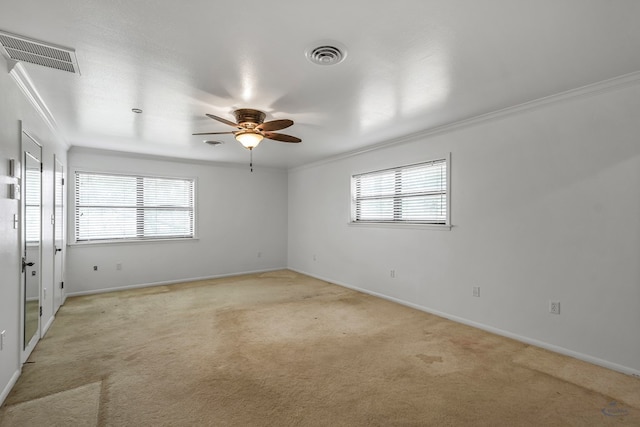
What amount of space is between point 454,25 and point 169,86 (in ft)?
7.37

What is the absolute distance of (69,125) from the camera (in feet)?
12.9

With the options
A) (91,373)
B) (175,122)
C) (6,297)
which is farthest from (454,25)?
(91,373)

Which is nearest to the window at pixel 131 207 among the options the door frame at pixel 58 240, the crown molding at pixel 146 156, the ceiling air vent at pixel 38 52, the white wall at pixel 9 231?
the crown molding at pixel 146 156

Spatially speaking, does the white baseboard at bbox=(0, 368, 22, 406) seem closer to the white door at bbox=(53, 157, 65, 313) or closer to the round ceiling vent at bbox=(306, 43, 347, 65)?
the white door at bbox=(53, 157, 65, 313)

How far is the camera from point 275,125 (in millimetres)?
3066

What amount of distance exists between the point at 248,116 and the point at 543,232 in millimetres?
3152

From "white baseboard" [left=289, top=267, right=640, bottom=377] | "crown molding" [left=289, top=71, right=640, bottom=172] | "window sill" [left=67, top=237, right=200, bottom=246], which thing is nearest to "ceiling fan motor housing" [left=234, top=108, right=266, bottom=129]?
"crown molding" [left=289, top=71, right=640, bottom=172]

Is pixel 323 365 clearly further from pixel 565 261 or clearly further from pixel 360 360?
pixel 565 261

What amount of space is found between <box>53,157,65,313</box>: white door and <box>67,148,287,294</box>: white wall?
2.15ft

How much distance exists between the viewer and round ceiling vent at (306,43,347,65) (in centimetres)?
215

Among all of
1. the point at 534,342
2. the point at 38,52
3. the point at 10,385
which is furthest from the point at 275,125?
the point at 534,342

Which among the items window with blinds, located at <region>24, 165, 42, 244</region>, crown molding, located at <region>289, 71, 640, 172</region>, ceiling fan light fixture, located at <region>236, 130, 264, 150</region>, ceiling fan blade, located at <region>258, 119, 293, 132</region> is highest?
crown molding, located at <region>289, 71, 640, 172</region>

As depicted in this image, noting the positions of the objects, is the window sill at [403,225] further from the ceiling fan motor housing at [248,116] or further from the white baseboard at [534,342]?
the ceiling fan motor housing at [248,116]

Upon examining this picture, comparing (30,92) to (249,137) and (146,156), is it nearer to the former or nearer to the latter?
(249,137)
